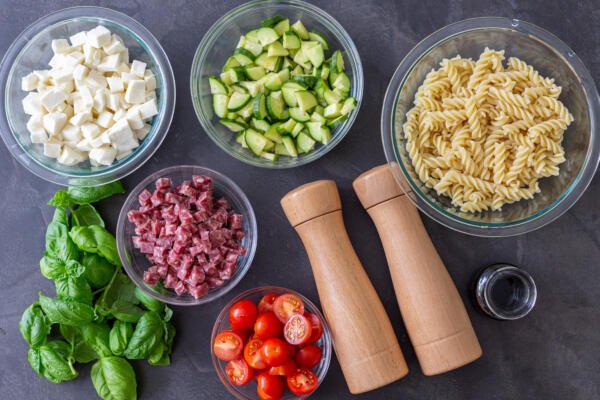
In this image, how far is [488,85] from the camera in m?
2.39

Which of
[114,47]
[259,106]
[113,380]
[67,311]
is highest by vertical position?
[114,47]

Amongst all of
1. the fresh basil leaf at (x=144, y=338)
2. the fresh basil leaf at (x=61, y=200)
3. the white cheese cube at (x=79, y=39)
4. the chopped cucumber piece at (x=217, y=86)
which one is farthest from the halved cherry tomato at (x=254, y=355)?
the white cheese cube at (x=79, y=39)

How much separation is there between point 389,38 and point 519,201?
111 cm

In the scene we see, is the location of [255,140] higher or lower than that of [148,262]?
higher

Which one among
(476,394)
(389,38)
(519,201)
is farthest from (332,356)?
(389,38)

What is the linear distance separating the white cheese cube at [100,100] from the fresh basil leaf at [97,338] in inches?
44.2

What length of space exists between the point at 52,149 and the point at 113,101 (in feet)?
1.31

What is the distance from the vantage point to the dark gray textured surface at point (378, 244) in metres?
2.85

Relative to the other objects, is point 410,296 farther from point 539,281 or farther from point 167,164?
point 167,164

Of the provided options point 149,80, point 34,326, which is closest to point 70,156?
point 149,80

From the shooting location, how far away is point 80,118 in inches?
102

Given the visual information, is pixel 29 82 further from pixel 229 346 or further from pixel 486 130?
pixel 486 130

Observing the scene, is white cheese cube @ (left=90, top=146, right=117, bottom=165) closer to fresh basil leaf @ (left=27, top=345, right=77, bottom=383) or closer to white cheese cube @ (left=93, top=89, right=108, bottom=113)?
white cheese cube @ (left=93, top=89, right=108, bottom=113)

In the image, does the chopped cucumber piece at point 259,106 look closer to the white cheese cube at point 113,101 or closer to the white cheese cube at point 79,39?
the white cheese cube at point 113,101
